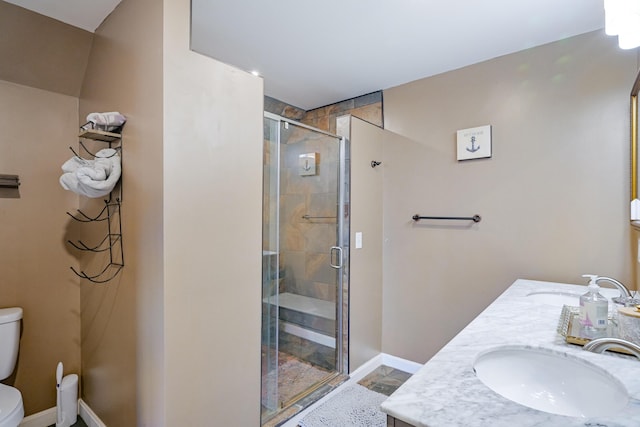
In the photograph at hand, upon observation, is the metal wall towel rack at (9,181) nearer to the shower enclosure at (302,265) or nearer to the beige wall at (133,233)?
the beige wall at (133,233)

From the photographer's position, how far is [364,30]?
6.26 ft

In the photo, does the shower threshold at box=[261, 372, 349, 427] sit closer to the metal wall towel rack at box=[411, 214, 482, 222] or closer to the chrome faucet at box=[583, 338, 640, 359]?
the metal wall towel rack at box=[411, 214, 482, 222]

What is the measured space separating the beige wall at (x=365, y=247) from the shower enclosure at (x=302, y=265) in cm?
7

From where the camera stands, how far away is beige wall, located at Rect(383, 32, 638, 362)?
189 centimetres

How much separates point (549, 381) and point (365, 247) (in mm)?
1748

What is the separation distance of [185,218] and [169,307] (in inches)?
15.6

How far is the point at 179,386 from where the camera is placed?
1.41 meters

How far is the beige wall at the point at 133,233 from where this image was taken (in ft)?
4.61

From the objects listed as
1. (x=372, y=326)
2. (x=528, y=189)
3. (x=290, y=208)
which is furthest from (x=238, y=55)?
(x=372, y=326)

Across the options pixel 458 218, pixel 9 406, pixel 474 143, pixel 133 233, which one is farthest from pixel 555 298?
pixel 9 406

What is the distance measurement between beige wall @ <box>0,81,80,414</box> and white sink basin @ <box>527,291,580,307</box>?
284 centimetres

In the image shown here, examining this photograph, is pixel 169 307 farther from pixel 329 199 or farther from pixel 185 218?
pixel 329 199

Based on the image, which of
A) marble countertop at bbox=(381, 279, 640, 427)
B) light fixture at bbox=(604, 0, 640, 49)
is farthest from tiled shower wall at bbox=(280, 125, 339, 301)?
light fixture at bbox=(604, 0, 640, 49)

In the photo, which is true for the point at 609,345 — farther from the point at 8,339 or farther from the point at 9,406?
the point at 8,339
